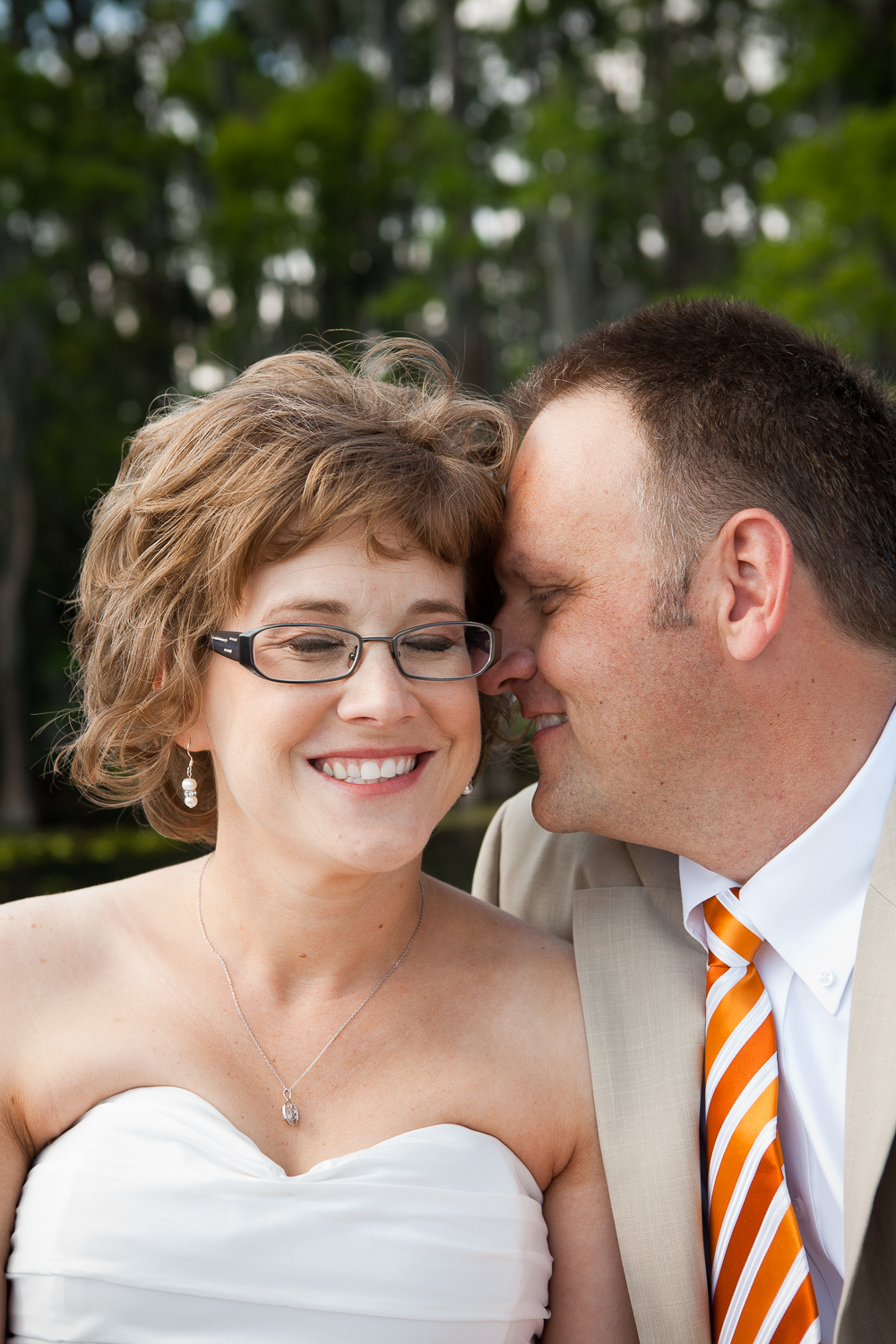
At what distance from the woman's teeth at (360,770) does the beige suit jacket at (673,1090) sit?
1.97 feet

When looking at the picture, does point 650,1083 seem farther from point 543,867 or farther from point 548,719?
point 548,719

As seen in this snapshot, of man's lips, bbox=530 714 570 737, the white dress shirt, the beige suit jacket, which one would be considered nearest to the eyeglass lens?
man's lips, bbox=530 714 570 737

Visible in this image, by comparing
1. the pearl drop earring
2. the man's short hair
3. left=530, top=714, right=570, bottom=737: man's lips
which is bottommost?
the pearl drop earring

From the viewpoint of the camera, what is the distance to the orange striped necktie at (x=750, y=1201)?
202cm

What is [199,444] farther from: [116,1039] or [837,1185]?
[837,1185]

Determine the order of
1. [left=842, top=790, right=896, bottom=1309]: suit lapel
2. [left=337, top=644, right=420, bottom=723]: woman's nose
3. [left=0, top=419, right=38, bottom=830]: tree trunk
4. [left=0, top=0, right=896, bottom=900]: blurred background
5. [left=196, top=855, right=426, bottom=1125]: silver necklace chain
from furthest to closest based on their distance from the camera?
1. [left=0, top=419, right=38, bottom=830]: tree trunk
2. [left=0, top=0, right=896, bottom=900]: blurred background
3. [left=196, top=855, right=426, bottom=1125]: silver necklace chain
4. [left=337, top=644, right=420, bottom=723]: woman's nose
5. [left=842, top=790, right=896, bottom=1309]: suit lapel

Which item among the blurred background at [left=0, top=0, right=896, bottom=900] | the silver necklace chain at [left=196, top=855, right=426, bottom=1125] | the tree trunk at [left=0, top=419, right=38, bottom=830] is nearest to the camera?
the silver necklace chain at [left=196, top=855, right=426, bottom=1125]

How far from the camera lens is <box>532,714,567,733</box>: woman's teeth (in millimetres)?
2533

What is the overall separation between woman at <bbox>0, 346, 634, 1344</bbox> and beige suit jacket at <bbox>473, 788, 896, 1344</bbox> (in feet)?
0.34

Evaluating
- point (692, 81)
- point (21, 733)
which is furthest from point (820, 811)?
point (692, 81)

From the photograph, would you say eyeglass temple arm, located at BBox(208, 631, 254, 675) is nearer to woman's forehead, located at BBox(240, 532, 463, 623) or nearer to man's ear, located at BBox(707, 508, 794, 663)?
woman's forehead, located at BBox(240, 532, 463, 623)

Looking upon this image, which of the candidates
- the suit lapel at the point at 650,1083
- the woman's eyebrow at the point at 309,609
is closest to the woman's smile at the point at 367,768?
the woman's eyebrow at the point at 309,609

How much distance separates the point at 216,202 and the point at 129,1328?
67.4 ft

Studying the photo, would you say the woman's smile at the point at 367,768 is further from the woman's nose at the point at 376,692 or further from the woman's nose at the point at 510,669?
the woman's nose at the point at 510,669
